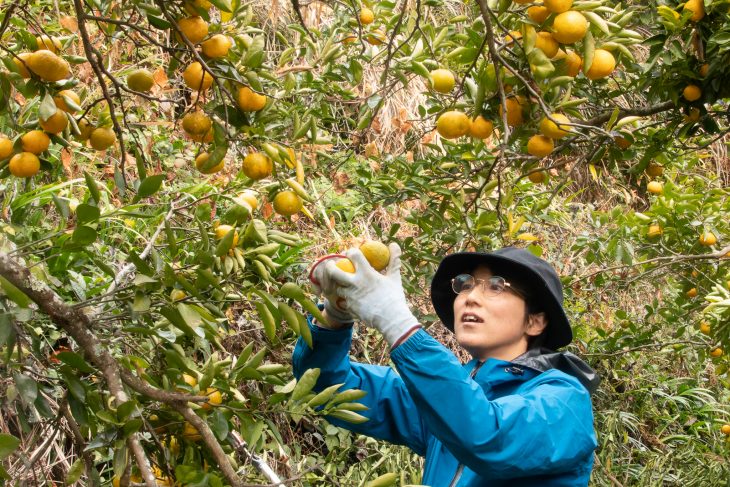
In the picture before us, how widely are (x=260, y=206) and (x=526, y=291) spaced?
5.90 ft

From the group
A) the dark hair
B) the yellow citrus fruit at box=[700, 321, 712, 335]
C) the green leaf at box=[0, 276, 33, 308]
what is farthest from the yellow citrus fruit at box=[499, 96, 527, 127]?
the yellow citrus fruit at box=[700, 321, 712, 335]

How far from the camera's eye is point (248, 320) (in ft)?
12.1

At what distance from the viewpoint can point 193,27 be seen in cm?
165

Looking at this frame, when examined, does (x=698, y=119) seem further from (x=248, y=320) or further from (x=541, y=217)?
(x=248, y=320)

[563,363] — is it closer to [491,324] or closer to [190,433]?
[491,324]

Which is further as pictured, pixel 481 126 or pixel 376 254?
pixel 481 126

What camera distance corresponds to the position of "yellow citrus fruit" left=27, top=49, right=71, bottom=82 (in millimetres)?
1653

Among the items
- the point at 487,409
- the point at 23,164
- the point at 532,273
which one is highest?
the point at 23,164

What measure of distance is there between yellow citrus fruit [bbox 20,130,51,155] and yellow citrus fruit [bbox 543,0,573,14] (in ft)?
A: 3.40

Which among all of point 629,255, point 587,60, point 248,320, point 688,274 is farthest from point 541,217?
point 587,60

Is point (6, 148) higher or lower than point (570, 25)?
lower

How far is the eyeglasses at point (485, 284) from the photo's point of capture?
85.0 inches

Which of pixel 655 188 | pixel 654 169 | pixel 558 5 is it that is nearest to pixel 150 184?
pixel 558 5

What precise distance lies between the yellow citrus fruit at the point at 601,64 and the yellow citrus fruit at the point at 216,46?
773 mm
